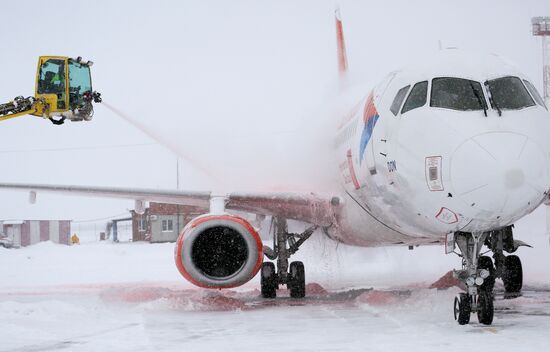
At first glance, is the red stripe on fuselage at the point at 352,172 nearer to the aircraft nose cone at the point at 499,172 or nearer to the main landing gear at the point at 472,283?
the main landing gear at the point at 472,283

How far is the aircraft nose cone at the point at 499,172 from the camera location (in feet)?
25.2

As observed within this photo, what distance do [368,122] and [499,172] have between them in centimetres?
290

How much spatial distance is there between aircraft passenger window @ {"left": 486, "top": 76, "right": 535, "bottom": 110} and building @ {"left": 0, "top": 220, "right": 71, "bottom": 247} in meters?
64.3

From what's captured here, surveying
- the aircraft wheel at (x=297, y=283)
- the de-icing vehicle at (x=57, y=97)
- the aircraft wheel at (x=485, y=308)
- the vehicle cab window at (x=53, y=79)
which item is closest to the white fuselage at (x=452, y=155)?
the aircraft wheel at (x=485, y=308)

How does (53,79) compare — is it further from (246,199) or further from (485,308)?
(485,308)

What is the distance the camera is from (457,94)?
8727 mm

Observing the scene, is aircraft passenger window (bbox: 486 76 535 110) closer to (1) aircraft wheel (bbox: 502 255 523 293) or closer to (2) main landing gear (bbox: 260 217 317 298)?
(1) aircraft wheel (bbox: 502 255 523 293)

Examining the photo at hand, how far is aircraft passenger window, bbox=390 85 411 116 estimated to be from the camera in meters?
9.36

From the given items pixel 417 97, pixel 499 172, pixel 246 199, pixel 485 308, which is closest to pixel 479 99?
pixel 417 97

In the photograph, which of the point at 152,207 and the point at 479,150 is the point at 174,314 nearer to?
the point at 479,150

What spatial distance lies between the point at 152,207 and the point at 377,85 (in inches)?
2124

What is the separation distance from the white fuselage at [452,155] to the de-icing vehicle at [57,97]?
4.97 metres

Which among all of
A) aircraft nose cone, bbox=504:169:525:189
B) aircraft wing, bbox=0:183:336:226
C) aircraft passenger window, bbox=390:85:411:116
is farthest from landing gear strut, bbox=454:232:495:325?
aircraft wing, bbox=0:183:336:226

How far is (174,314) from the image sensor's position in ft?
35.1
